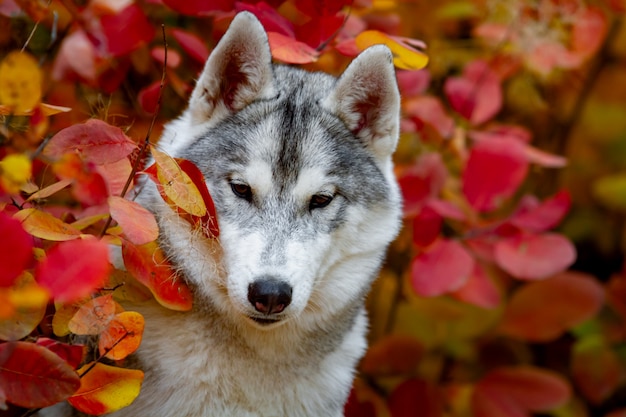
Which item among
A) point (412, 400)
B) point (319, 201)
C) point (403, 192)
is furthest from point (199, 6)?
point (412, 400)

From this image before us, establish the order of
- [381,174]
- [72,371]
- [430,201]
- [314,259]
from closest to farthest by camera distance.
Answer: [72,371] < [314,259] < [381,174] < [430,201]

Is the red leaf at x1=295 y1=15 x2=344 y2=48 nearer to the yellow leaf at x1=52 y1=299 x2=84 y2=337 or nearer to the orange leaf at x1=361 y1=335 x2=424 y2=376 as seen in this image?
the yellow leaf at x1=52 y1=299 x2=84 y2=337

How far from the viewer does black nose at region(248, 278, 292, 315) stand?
237 cm

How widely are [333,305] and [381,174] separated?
21.5 inches

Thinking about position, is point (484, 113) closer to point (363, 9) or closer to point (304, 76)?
point (363, 9)

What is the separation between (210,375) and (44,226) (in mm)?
863

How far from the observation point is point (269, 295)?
93.2 inches

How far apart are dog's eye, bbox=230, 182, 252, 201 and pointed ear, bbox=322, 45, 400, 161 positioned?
1.60 feet

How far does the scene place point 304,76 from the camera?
3.05 meters

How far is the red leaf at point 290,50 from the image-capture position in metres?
2.58

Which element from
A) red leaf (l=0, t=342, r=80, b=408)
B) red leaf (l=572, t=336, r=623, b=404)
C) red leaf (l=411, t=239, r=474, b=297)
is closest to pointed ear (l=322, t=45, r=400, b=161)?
red leaf (l=411, t=239, r=474, b=297)

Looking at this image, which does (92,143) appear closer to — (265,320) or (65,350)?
(65,350)

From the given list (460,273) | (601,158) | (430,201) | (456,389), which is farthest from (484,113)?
(601,158)

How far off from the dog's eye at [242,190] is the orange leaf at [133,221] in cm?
59
